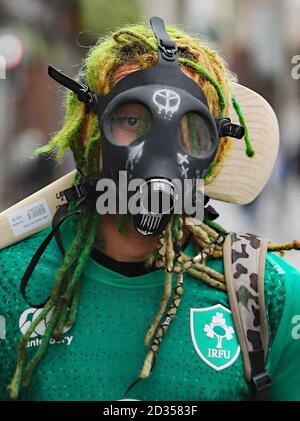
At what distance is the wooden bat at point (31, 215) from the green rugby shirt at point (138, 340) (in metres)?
0.08

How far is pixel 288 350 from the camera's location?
2.85m

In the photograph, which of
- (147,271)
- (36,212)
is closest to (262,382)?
(147,271)

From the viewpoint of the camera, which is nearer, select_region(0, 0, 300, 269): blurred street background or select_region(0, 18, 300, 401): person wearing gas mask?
select_region(0, 18, 300, 401): person wearing gas mask

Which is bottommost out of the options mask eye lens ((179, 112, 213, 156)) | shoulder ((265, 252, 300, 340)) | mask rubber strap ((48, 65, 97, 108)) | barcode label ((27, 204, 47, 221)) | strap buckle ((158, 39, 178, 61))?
shoulder ((265, 252, 300, 340))

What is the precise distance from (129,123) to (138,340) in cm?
63

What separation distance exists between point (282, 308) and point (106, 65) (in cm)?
90

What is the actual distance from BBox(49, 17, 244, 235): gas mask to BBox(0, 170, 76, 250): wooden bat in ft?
0.51

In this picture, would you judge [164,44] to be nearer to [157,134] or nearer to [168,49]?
[168,49]

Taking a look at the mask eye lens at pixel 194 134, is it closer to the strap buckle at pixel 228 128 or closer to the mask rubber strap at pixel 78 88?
the strap buckle at pixel 228 128

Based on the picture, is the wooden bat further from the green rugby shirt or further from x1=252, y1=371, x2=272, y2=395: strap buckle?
x1=252, y1=371, x2=272, y2=395: strap buckle

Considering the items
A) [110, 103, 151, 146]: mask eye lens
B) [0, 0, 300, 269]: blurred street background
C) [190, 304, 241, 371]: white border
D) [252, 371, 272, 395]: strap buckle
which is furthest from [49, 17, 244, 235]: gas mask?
[0, 0, 300, 269]: blurred street background

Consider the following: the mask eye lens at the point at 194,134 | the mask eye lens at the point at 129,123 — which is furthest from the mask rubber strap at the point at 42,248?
the mask eye lens at the point at 194,134

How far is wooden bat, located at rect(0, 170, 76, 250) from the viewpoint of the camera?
9.73 feet
